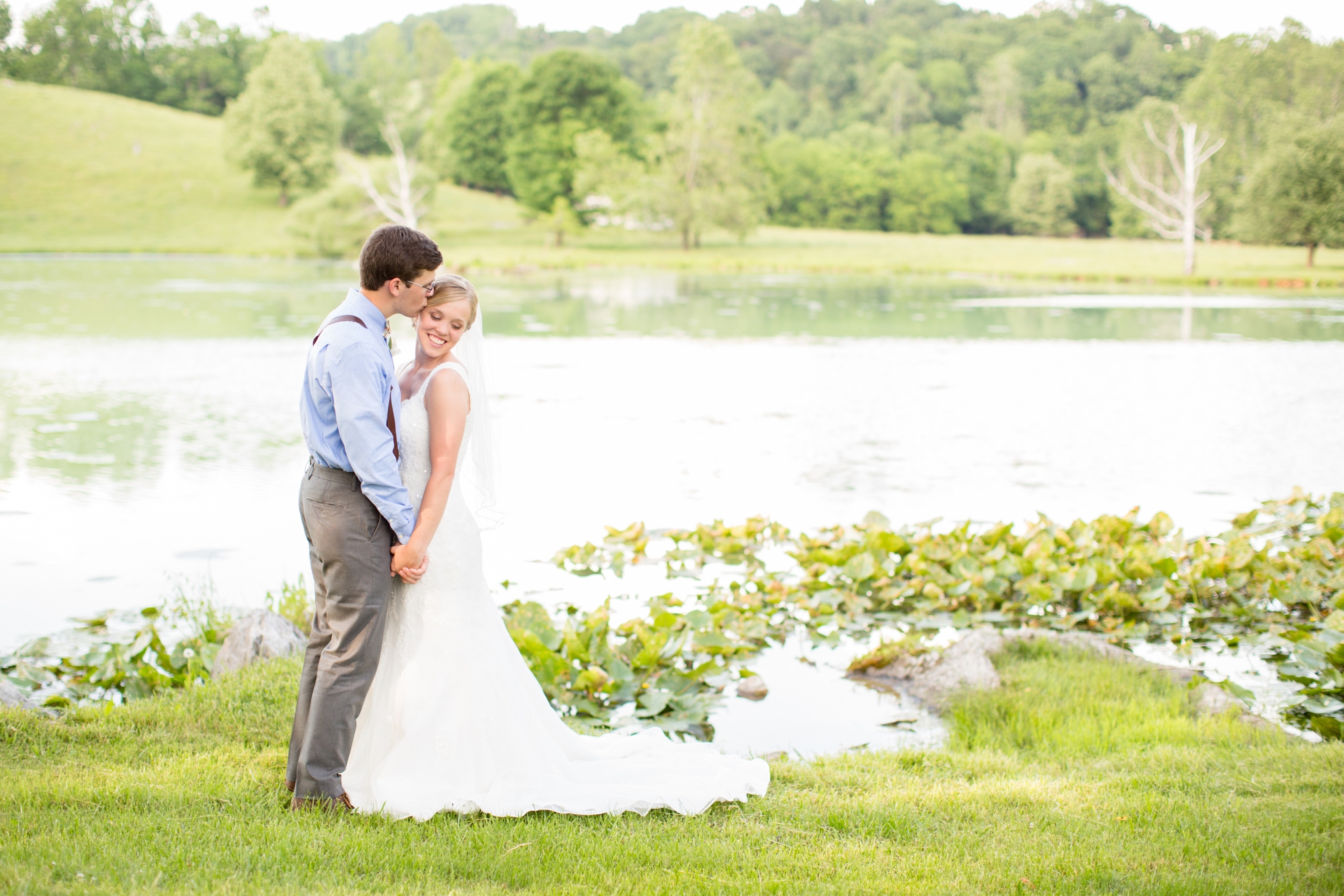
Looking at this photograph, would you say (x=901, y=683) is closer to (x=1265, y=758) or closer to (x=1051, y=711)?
(x=1051, y=711)

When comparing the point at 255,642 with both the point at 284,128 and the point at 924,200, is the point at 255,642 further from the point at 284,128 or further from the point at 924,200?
the point at 924,200

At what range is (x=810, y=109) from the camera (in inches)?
4222

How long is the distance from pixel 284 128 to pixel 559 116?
1572 centimetres

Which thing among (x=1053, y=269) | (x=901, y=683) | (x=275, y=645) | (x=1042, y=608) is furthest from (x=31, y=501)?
(x=1053, y=269)

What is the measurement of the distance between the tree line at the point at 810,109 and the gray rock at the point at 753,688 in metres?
48.0

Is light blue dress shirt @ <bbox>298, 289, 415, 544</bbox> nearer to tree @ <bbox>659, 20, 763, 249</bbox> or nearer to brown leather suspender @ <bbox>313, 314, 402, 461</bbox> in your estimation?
brown leather suspender @ <bbox>313, 314, 402, 461</bbox>

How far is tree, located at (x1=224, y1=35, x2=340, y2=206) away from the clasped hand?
61972mm

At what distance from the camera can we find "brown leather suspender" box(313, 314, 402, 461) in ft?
12.3

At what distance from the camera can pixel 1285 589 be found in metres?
7.25

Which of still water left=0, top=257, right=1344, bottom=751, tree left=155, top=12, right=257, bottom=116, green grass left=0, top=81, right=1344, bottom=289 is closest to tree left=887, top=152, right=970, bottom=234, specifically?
green grass left=0, top=81, right=1344, bottom=289

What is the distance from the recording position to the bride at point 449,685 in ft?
12.9

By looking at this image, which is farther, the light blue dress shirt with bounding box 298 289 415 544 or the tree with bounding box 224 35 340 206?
the tree with bounding box 224 35 340 206

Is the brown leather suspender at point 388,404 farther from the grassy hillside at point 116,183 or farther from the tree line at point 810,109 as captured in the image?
the grassy hillside at point 116,183

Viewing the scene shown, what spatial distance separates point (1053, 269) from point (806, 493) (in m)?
40.4
